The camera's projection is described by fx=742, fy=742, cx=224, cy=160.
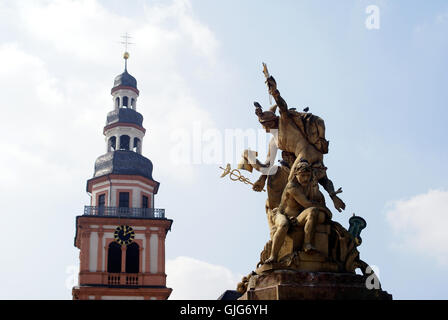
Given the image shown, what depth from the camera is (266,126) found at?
1425 centimetres

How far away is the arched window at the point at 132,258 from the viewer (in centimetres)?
6769

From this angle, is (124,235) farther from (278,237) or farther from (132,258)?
(278,237)

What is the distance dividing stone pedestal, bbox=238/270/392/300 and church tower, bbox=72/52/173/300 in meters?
53.7

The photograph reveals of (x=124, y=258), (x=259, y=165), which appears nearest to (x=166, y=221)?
(x=124, y=258)

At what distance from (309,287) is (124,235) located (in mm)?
57069

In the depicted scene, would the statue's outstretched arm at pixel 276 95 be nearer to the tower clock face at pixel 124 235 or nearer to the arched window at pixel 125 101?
the tower clock face at pixel 124 235

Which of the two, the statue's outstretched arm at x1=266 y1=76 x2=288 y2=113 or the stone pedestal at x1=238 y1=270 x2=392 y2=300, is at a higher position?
the statue's outstretched arm at x1=266 y1=76 x2=288 y2=113

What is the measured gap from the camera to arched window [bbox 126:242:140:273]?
67.7 metres

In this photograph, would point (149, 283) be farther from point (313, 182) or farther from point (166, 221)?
point (313, 182)

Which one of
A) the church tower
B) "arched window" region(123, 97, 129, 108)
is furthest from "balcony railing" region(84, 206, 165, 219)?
"arched window" region(123, 97, 129, 108)

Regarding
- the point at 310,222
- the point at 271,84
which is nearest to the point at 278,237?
the point at 310,222

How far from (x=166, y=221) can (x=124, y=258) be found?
514cm

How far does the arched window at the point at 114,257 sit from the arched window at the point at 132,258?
0.82 metres

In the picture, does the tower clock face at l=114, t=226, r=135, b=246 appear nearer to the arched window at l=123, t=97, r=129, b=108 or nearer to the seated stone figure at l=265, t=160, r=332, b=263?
the arched window at l=123, t=97, r=129, b=108
